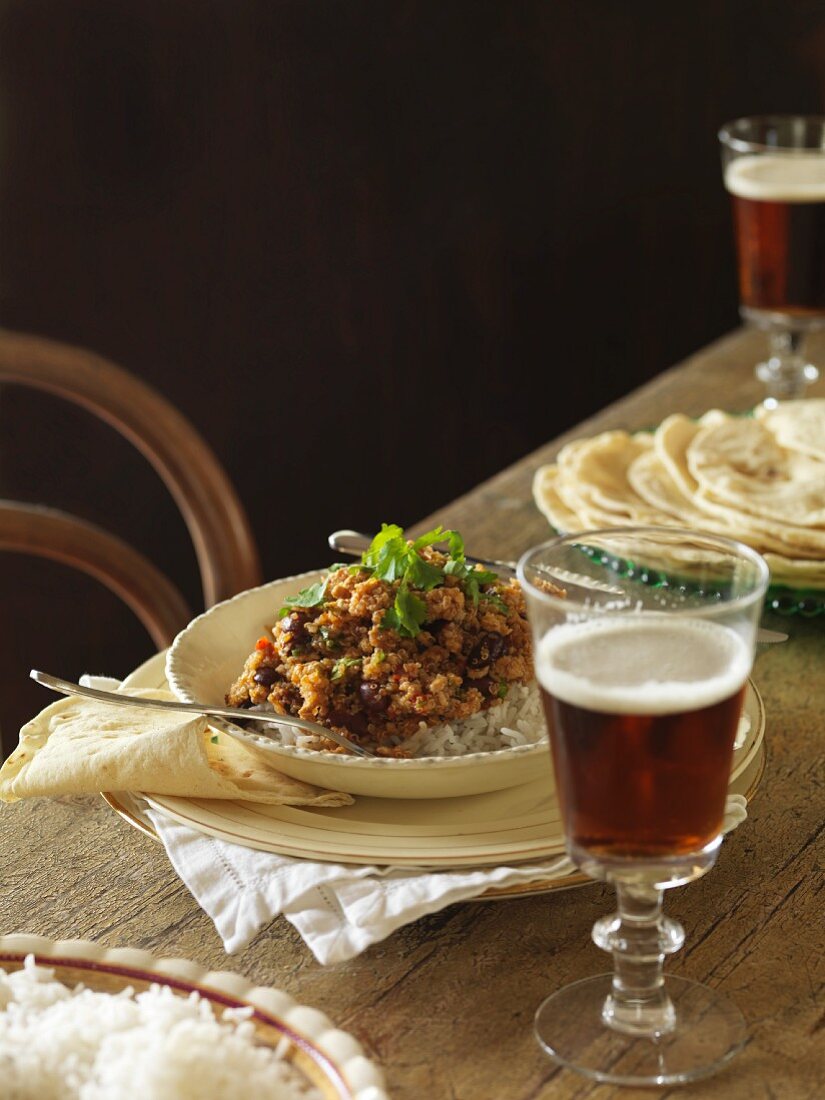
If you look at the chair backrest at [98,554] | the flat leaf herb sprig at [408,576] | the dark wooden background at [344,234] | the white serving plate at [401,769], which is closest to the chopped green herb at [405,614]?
the flat leaf herb sprig at [408,576]

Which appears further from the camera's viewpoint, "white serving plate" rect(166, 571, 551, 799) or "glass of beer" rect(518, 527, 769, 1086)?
"white serving plate" rect(166, 571, 551, 799)

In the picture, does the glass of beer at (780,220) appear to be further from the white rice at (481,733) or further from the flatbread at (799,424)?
the white rice at (481,733)

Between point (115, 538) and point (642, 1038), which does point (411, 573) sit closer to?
point (642, 1038)

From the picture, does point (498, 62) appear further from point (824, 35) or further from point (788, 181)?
point (788, 181)

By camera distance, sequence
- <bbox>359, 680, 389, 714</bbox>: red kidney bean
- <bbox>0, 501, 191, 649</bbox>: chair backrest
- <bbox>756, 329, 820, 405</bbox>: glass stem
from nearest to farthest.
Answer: <bbox>359, 680, 389, 714</bbox>: red kidney bean → <bbox>0, 501, 191, 649</bbox>: chair backrest → <bbox>756, 329, 820, 405</bbox>: glass stem

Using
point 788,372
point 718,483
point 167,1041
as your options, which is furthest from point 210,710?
point 788,372

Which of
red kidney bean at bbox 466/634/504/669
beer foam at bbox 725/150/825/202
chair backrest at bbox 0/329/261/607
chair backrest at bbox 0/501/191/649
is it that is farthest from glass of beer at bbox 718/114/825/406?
red kidney bean at bbox 466/634/504/669

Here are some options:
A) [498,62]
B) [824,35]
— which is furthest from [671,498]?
[824,35]

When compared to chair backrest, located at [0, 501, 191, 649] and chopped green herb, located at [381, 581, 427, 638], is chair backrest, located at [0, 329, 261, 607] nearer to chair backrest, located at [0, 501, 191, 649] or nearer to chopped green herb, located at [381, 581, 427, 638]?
chair backrest, located at [0, 501, 191, 649]
